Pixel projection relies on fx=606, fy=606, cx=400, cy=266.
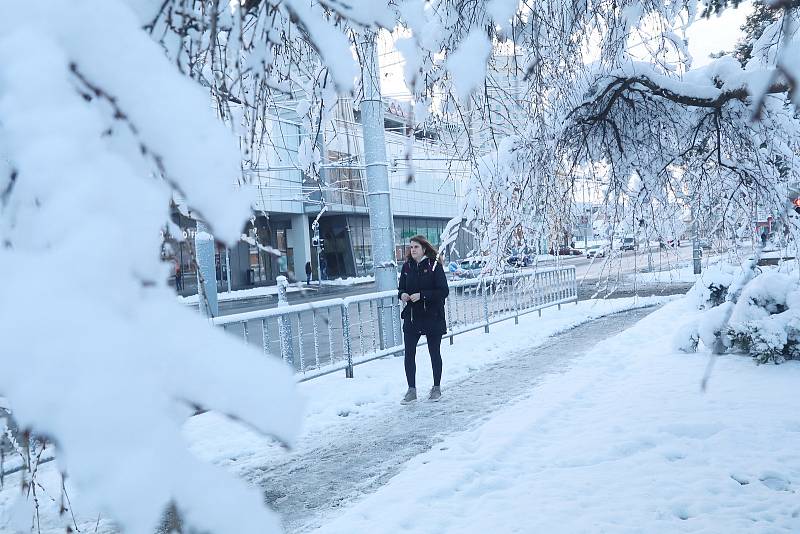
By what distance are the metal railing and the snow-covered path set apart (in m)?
0.89

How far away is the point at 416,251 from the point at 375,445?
7.29 ft

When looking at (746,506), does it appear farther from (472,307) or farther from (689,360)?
(472,307)

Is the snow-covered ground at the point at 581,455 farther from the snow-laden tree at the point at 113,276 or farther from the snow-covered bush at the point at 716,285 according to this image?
the snow-covered bush at the point at 716,285

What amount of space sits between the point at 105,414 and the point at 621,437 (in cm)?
464

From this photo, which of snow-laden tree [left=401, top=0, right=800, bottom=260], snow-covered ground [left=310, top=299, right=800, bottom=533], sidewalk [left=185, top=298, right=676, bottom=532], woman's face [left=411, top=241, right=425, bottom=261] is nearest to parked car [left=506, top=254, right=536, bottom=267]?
snow-laden tree [left=401, top=0, right=800, bottom=260]

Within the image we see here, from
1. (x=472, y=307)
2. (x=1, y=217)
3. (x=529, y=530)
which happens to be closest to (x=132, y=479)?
(x=1, y=217)

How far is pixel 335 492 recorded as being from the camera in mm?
4043

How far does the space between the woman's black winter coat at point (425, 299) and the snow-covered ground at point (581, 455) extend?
2.65 feet

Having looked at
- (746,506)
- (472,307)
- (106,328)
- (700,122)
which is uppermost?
(700,122)

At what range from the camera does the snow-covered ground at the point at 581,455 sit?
3.45m

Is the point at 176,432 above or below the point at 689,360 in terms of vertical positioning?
above

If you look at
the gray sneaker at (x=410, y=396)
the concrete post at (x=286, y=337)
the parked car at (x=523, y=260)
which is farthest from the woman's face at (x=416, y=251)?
the parked car at (x=523, y=260)

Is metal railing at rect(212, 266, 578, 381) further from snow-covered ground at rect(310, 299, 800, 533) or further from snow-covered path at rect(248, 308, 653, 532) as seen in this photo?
snow-covered ground at rect(310, 299, 800, 533)

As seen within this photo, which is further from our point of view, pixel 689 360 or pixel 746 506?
pixel 689 360
